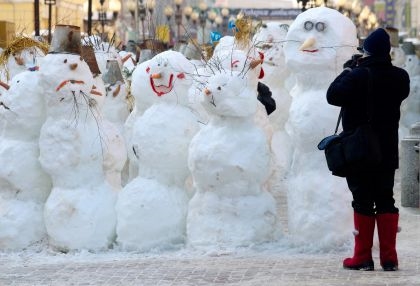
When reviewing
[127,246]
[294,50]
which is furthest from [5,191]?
[294,50]

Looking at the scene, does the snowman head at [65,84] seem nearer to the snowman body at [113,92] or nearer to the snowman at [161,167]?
the snowman at [161,167]

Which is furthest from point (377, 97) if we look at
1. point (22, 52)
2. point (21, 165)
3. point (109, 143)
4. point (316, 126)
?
point (22, 52)

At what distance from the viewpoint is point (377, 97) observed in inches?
326

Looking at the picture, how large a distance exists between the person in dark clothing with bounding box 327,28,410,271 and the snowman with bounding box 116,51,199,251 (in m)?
2.14

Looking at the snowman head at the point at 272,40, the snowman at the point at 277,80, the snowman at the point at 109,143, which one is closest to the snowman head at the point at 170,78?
the snowman at the point at 109,143

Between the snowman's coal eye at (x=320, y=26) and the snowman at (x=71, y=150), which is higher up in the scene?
the snowman's coal eye at (x=320, y=26)

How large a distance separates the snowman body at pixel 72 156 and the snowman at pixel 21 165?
158 mm

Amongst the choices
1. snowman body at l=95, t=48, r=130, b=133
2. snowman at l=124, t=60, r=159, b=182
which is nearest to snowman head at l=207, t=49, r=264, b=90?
snowman at l=124, t=60, r=159, b=182

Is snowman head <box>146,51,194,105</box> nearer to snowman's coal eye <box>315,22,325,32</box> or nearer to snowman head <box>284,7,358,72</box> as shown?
snowman head <box>284,7,358,72</box>

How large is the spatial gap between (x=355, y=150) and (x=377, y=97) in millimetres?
448

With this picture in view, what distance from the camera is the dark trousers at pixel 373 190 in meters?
8.30

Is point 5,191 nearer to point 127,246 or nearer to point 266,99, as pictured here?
point 127,246

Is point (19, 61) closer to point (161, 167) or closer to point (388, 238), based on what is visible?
point (161, 167)

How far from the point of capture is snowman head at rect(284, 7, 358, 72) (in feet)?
31.9
